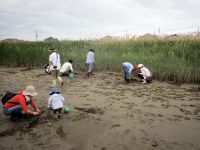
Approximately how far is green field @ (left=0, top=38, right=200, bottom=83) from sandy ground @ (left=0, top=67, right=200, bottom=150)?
7.20 ft

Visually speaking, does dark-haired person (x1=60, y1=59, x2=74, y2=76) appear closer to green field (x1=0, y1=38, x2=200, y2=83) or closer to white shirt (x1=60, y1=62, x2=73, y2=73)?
white shirt (x1=60, y1=62, x2=73, y2=73)

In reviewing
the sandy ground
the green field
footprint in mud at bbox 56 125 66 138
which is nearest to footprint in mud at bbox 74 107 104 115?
the sandy ground

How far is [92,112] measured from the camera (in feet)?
18.6

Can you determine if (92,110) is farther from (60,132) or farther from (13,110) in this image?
(13,110)

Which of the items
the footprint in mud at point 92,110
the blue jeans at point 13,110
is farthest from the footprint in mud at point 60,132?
the footprint in mud at point 92,110

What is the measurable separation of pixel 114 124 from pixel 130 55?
8.15m

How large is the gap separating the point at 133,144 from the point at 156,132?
0.74 metres

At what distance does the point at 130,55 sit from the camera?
12.6 m

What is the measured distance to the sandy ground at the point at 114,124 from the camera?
157 inches

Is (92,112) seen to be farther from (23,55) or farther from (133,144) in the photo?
(23,55)

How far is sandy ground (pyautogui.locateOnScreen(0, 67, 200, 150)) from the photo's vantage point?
3998mm

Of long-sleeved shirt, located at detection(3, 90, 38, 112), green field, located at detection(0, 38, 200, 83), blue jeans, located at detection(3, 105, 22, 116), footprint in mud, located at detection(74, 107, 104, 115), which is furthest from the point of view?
green field, located at detection(0, 38, 200, 83)

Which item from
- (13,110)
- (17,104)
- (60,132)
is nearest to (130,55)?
(17,104)

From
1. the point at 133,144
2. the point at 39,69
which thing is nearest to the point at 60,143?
the point at 133,144
